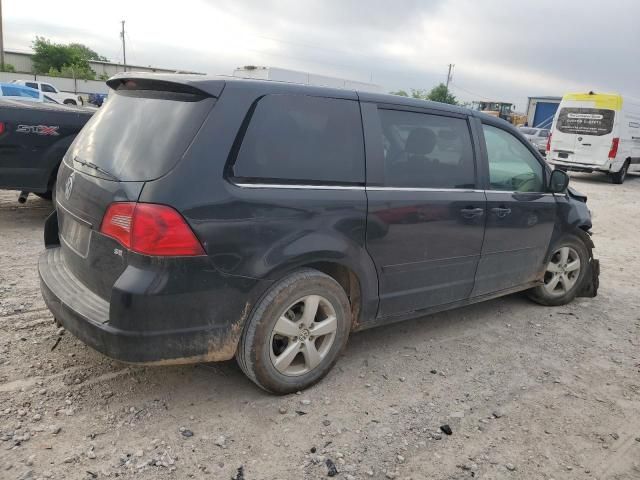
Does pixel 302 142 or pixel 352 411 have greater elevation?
pixel 302 142

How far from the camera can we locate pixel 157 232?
2529 mm

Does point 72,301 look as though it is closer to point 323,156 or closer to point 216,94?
point 216,94

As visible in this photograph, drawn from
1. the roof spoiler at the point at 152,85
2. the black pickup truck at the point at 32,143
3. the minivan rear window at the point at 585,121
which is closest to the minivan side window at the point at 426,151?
the roof spoiler at the point at 152,85

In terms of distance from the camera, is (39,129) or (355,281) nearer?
(355,281)

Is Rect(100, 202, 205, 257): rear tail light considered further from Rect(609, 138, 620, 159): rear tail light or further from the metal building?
the metal building

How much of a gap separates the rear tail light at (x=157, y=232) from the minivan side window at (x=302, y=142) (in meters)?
0.40

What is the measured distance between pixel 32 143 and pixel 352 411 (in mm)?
5223

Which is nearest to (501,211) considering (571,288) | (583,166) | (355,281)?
(355,281)

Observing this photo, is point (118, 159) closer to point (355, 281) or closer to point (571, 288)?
point (355, 281)

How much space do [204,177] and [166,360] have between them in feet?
3.10

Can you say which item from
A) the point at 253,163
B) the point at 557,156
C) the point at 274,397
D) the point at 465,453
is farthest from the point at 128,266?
the point at 557,156

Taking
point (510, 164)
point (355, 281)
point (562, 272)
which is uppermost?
point (510, 164)

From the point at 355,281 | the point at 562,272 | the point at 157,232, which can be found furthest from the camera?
the point at 562,272

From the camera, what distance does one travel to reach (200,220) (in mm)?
2607
